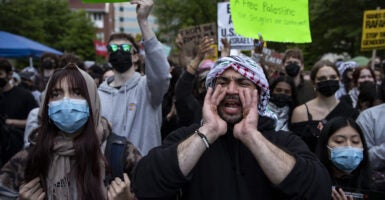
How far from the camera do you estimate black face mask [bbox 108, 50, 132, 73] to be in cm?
417

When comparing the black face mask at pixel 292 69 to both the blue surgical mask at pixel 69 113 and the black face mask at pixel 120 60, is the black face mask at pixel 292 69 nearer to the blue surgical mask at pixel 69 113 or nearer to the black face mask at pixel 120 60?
the black face mask at pixel 120 60

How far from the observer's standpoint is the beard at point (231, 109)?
7.80 feet

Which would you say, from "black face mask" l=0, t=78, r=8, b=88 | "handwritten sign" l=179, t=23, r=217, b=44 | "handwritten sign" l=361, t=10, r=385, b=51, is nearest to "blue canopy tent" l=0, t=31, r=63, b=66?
"black face mask" l=0, t=78, r=8, b=88

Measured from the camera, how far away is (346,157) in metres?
3.27

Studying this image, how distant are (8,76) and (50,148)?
12.1ft

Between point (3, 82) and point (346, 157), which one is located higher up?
point (3, 82)

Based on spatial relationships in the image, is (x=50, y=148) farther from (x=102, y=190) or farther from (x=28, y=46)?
(x=28, y=46)

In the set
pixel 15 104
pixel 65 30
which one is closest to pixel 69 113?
pixel 15 104

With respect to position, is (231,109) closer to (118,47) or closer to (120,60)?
(120,60)

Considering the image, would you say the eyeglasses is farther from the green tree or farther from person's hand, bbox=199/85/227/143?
the green tree

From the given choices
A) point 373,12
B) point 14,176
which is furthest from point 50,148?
point 373,12

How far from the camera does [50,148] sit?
9.29ft

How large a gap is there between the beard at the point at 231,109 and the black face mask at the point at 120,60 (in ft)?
6.38

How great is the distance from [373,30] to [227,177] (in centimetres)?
543
